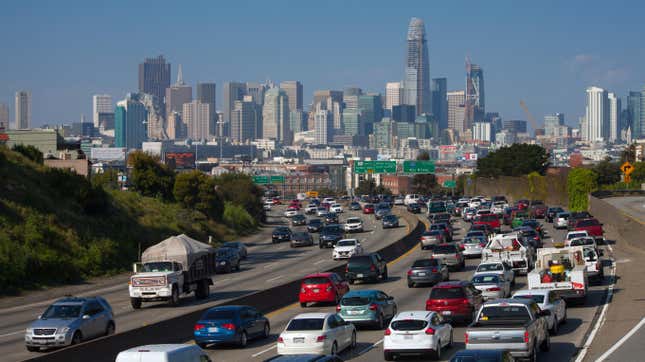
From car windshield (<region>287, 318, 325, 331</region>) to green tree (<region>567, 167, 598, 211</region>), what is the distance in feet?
256

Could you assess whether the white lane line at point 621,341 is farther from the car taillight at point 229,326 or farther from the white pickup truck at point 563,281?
the car taillight at point 229,326

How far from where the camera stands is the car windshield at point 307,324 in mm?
24631

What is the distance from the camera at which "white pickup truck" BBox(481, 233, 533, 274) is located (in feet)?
146

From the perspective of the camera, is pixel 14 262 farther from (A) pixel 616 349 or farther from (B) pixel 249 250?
(A) pixel 616 349

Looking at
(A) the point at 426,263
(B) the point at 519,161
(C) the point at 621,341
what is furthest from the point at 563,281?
(B) the point at 519,161

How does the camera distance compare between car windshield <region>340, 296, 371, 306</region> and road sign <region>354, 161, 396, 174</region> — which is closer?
car windshield <region>340, 296, 371, 306</region>

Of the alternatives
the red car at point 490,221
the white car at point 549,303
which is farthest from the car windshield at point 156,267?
the red car at point 490,221

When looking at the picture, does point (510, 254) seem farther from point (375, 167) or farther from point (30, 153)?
point (375, 167)

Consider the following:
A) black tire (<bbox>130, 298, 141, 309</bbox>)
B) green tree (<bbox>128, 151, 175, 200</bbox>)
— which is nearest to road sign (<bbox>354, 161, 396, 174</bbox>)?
green tree (<bbox>128, 151, 175, 200</bbox>)

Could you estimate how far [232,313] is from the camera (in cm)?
2758

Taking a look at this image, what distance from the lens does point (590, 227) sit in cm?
6159

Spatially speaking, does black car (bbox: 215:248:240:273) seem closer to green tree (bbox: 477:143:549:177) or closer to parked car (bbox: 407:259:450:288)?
parked car (bbox: 407:259:450:288)

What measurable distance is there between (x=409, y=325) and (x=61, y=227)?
127 feet

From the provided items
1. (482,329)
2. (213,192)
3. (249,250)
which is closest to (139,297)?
(482,329)
